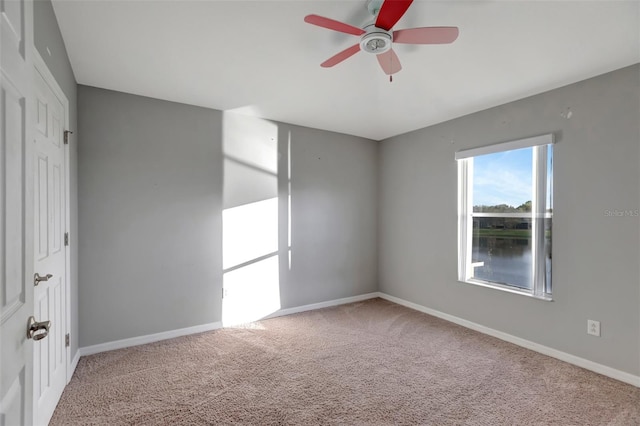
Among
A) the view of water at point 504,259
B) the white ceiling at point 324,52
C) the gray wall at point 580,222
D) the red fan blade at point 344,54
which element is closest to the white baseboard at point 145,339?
the white ceiling at point 324,52

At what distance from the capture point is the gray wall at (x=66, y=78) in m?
1.75

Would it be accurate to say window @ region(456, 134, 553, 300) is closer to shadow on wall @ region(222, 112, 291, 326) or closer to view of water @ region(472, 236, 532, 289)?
view of water @ region(472, 236, 532, 289)

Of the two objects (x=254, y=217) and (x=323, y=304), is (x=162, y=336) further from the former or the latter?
(x=323, y=304)

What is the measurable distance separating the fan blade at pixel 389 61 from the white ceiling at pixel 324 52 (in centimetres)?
17

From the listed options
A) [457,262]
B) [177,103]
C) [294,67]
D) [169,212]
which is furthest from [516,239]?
[177,103]

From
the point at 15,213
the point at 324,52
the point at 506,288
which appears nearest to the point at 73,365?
the point at 15,213

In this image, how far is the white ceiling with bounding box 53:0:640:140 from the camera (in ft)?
6.29

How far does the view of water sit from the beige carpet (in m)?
0.63

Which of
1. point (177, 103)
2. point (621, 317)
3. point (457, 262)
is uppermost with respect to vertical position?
point (177, 103)

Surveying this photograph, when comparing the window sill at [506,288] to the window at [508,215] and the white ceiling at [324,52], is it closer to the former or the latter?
the window at [508,215]

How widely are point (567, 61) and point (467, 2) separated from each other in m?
1.22

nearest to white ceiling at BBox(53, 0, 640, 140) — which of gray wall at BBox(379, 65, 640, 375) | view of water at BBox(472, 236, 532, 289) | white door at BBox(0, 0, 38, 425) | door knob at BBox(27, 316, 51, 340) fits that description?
gray wall at BBox(379, 65, 640, 375)

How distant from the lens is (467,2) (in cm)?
182

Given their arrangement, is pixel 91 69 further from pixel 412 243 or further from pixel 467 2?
pixel 412 243
